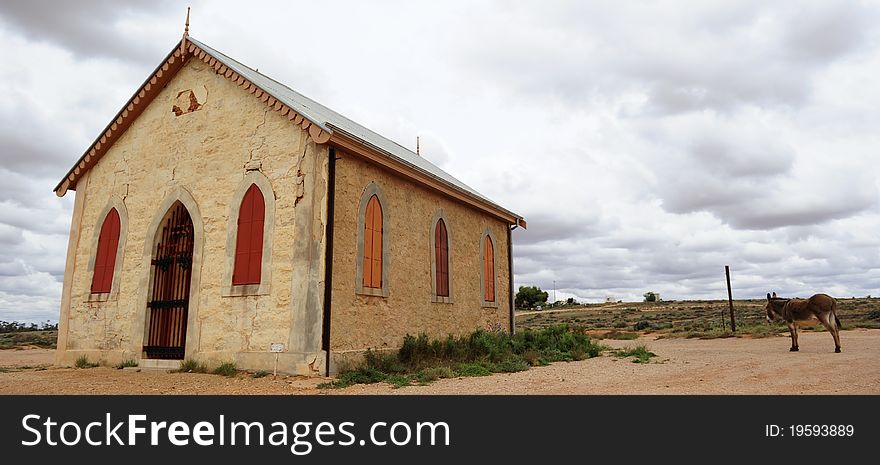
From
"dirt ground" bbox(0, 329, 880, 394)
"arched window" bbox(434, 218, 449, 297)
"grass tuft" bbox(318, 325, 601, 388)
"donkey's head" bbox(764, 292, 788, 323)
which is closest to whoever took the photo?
"dirt ground" bbox(0, 329, 880, 394)

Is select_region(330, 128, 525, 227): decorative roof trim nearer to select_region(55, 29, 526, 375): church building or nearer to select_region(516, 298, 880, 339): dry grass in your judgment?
select_region(55, 29, 526, 375): church building

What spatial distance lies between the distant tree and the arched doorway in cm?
7029

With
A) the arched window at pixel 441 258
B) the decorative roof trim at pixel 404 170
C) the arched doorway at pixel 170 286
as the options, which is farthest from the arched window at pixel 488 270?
the arched doorway at pixel 170 286

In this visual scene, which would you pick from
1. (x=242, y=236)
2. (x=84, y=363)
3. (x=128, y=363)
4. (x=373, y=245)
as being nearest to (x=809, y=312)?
(x=373, y=245)

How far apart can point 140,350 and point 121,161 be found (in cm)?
492

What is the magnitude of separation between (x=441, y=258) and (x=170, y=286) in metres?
6.59

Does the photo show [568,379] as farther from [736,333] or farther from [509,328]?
[736,333]

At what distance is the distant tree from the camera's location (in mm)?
81625

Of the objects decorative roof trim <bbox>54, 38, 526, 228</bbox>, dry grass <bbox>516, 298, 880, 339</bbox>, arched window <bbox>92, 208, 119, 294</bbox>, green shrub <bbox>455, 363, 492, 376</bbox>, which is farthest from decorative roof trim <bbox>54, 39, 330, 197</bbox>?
dry grass <bbox>516, 298, 880, 339</bbox>

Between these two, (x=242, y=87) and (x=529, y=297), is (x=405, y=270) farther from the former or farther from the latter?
(x=529, y=297)

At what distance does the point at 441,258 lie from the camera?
15250 millimetres

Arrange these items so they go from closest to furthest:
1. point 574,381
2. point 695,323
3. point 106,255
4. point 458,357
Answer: point 574,381 < point 458,357 < point 106,255 < point 695,323

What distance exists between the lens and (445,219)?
51.3 ft

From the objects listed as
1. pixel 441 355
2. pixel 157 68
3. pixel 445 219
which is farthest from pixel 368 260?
pixel 157 68
